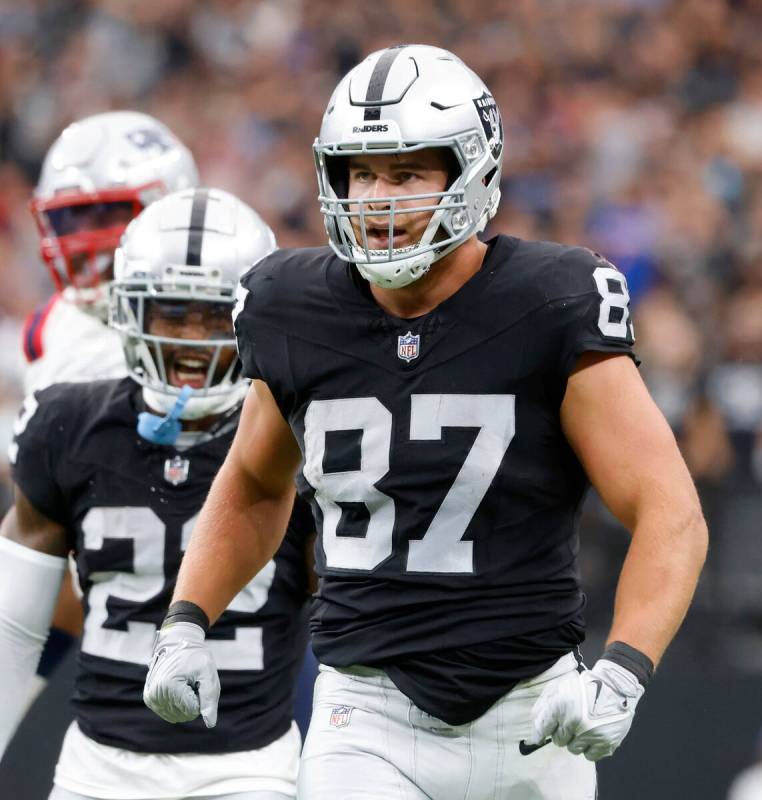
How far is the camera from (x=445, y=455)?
7.64 feet

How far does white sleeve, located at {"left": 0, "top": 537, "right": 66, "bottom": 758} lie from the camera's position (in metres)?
3.08

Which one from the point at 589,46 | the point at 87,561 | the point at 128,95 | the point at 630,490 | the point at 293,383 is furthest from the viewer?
the point at 128,95

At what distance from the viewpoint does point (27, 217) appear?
7875 millimetres

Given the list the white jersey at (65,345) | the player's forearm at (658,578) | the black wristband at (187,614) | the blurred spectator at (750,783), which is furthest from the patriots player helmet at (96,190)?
the blurred spectator at (750,783)

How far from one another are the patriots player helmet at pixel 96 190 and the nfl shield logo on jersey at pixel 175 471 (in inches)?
43.4

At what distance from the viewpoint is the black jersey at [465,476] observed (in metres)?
2.32

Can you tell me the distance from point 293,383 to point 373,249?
0.28 metres

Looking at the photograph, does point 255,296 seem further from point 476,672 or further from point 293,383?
point 476,672

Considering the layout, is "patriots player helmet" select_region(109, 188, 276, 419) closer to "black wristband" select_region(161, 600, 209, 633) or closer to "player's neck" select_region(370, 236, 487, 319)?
"black wristband" select_region(161, 600, 209, 633)

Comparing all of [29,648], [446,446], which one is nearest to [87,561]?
[29,648]

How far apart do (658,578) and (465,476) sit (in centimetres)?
35

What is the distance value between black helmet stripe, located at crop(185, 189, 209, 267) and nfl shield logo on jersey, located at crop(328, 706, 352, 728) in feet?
3.68

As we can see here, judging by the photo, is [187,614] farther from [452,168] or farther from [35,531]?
[452,168]

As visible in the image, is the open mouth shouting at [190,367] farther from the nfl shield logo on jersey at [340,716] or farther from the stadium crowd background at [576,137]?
the stadium crowd background at [576,137]
